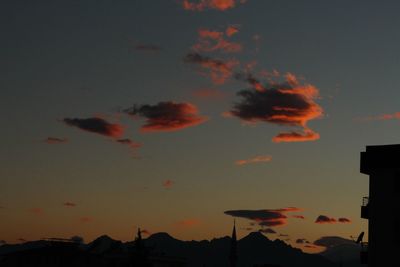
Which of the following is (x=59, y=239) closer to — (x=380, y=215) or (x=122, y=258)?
(x=122, y=258)

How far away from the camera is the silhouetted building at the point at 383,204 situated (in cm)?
6369

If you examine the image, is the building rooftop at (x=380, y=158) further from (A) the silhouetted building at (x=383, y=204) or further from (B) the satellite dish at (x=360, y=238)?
Result: (B) the satellite dish at (x=360, y=238)

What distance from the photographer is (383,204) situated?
2557 inches

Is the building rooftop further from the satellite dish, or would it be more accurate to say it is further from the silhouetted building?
the satellite dish

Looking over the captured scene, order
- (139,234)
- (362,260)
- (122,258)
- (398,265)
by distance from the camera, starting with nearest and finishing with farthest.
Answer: (398,265) < (362,260) < (139,234) < (122,258)

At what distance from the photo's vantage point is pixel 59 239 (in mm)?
106000

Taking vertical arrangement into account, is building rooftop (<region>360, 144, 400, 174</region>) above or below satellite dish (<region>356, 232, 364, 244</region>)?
above

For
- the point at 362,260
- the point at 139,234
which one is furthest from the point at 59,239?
the point at 362,260

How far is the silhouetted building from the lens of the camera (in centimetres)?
6369

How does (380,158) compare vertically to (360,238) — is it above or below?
above

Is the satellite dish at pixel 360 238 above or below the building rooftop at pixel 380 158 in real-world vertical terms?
below

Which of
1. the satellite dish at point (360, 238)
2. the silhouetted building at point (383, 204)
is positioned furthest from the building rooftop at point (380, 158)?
the satellite dish at point (360, 238)

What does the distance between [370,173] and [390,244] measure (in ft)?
22.1

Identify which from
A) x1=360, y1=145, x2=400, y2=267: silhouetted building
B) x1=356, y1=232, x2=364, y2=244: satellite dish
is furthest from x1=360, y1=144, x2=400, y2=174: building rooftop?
A: x1=356, y1=232, x2=364, y2=244: satellite dish
